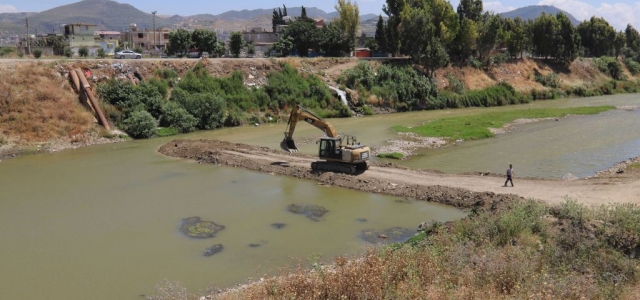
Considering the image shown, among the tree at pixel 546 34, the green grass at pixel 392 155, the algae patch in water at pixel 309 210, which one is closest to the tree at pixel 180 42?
the green grass at pixel 392 155

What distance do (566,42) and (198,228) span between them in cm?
7698

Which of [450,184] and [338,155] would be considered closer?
[450,184]

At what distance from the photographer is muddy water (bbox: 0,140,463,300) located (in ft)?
51.4

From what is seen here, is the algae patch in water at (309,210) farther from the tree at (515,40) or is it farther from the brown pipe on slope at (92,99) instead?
the tree at (515,40)

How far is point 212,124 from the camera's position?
4362cm

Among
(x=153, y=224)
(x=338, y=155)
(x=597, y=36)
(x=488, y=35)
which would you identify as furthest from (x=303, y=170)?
(x=597, y=36)

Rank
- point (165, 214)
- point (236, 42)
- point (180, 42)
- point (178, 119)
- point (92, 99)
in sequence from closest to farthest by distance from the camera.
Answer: point (165, 214), point (92, 99), point (178, 119), point (180, 42), point (236, 42)

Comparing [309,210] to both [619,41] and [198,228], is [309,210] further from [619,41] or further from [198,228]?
[619,41]

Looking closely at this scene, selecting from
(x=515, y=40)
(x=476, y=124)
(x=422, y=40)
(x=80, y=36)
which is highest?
(x=515, y=40)

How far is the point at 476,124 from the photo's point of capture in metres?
43.8

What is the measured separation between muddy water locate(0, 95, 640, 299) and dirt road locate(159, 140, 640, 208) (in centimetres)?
90

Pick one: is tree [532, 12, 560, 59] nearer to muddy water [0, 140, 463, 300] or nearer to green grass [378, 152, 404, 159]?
green grass [378, 152, 404, 159]

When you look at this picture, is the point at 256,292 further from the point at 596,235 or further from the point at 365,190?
the point at 365,190

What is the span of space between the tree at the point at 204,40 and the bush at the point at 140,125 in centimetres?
2824
